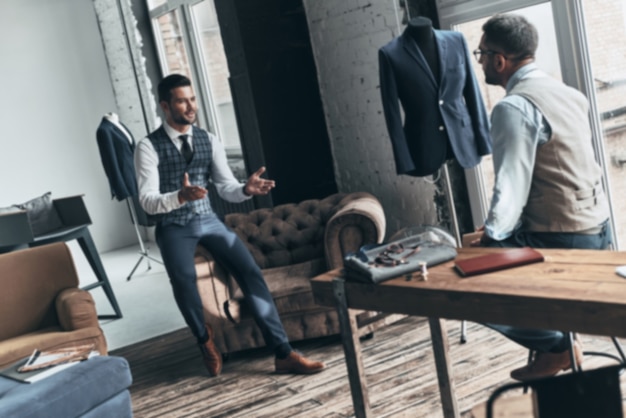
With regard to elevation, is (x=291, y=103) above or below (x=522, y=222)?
above

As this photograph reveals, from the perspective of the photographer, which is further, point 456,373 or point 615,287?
point 456,373

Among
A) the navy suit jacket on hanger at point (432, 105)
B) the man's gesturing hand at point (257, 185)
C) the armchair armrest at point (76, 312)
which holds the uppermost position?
the navy suit jacket on hanger at point (432, 105)

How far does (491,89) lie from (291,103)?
1.54 meters

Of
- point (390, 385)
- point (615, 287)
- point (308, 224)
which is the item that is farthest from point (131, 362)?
point (615, 287)

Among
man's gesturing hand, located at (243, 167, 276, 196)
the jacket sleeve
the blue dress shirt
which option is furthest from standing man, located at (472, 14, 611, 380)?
man's gesturing hand, located at (243, 167, 276, 196)

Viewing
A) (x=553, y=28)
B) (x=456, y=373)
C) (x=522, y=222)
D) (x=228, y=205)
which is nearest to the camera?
(x=522, y=222)

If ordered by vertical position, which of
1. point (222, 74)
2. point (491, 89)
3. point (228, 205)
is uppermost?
point (222, 74)

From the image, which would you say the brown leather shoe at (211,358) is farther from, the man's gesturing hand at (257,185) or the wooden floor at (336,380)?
the man's gesturing hand at (257,185)

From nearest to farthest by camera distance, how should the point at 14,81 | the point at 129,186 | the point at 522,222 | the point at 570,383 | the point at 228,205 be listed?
the point at 570,383 → the point at 522,222 → the point at 129,186 → the point at 228,205 → the point at 14,81

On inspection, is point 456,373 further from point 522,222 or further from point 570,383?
point 570,383

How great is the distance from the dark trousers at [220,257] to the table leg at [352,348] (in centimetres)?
143

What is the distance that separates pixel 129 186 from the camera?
6.79 meters

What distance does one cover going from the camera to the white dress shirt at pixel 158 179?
151 inches

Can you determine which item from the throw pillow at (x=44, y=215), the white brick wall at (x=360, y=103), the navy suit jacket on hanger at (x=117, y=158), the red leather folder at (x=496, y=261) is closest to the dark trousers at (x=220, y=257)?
the white brick wall at (x=360, y=103)
